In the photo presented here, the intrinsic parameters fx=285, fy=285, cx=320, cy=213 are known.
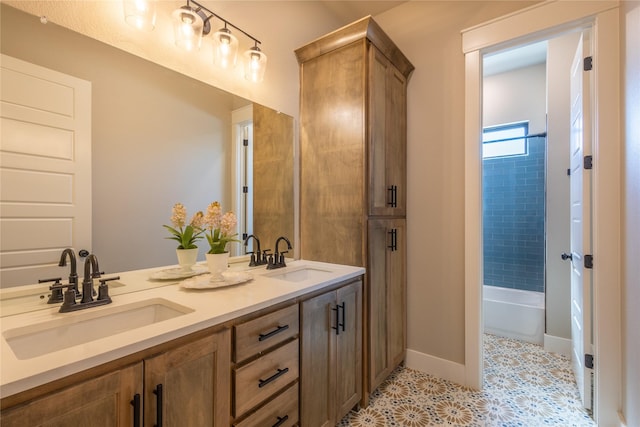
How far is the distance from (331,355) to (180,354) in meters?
0.87

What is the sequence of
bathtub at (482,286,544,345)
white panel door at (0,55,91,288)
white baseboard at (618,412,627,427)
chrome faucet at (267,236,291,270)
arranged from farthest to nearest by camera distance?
bathtub at (482,286,544,345) < chrome faucet at (267,236,291,270) < white baseboard at (618,412,627,427) < white panel door at (0,55,91,288)

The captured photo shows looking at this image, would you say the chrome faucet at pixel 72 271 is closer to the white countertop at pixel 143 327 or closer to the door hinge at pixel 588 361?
the white countertop at pixel 143 327

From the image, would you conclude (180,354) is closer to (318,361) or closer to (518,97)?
(318,361)

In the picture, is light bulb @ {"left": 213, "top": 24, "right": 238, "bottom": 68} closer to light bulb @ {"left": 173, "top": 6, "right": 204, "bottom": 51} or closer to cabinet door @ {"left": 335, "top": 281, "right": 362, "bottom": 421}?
light bulb @ {"left": 173, "top": 6, "right": 204, "bottom": 51}

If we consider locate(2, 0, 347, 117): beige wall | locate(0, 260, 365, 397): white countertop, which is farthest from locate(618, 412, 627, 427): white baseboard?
locate(2, 0, 347, 117): beige wall

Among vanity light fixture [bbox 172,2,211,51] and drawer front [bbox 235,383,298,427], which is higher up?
vanity light fixture [bbox 172,2,211,51]

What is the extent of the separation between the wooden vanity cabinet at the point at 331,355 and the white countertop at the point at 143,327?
118 millimetres

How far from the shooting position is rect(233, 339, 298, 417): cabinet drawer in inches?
41.7

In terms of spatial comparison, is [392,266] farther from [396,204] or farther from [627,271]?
[627,271]

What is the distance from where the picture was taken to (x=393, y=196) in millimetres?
2133

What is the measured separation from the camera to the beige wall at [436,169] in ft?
6.95

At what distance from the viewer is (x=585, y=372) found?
1.77 m

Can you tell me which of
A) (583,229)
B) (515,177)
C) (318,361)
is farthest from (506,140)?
(318,361)

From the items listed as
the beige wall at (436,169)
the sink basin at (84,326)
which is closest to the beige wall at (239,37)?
the beige wall at (436,169)
